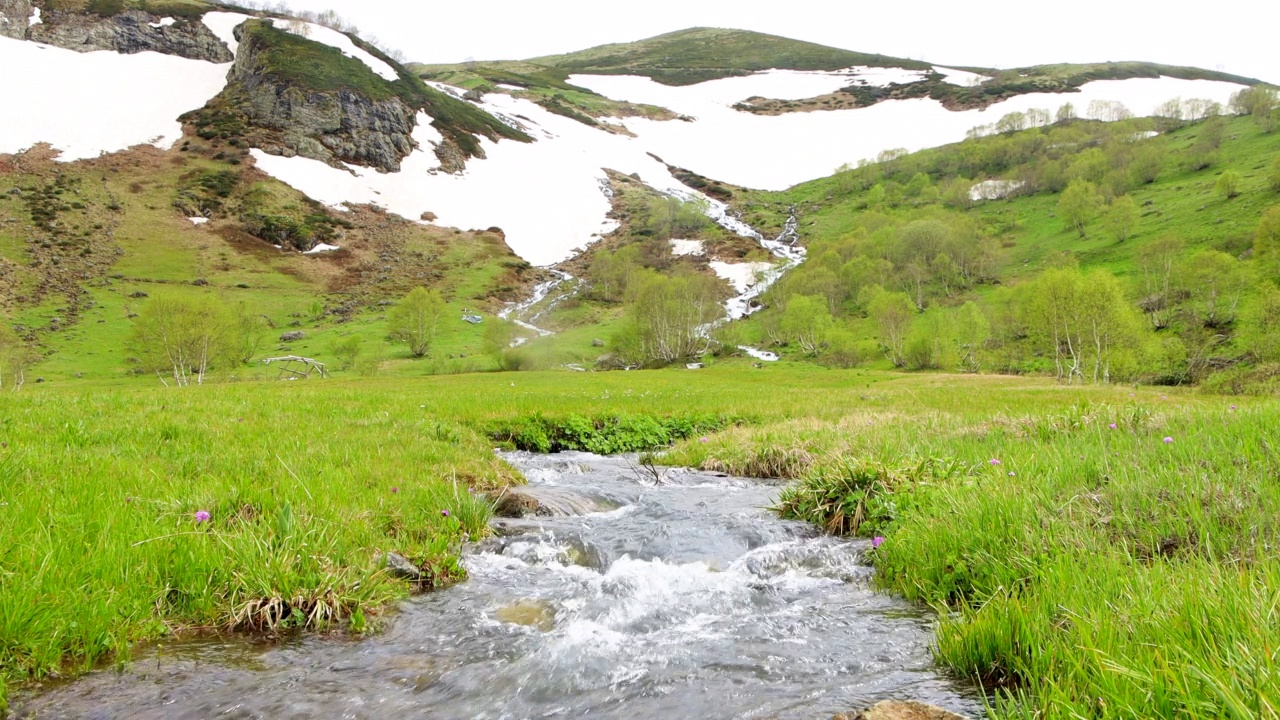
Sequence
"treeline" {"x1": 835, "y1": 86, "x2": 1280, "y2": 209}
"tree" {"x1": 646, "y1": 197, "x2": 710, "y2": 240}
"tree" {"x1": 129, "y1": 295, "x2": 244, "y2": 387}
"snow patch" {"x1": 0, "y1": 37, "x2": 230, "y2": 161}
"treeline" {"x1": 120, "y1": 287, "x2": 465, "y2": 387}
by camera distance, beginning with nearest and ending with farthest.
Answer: "tree" {"x1": 129, "y1": 295, "x2": 244, "y2": 387} < "treeline" {"x1": 120, "y1": 287, "x2": 465, "y2": 387} < "snow patch" {"x1": 0, "y1": 37, "x2": 230, "y2": 161} < "treeline" {"x1": 835, "y1": 86, "x2": 1280, "y2": 209} < "tree" {"x1": 646, "y1": 197, "x2": 710, "y2": 240}

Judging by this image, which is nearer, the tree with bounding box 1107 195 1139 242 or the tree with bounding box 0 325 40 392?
the tree with bounding box 0 325 40 392

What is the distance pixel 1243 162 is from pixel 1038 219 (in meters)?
34.1

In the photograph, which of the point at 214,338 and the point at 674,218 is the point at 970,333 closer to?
the point at 674,218

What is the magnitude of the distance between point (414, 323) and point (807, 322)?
179 feet

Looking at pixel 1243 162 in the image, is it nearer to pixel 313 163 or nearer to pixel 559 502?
pixel 559 502

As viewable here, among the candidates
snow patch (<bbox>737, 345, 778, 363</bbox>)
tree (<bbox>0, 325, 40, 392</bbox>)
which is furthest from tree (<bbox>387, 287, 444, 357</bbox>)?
snow patch (<bbox>737, 345, 778, 363</bbox>)

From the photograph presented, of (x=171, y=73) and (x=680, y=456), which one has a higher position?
(x=171, y=73)

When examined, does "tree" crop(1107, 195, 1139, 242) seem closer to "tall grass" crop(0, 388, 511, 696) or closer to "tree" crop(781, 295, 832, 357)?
"tree" crop(781, 295, 832, 357)

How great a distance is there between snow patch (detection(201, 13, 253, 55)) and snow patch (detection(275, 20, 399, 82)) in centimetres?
1091

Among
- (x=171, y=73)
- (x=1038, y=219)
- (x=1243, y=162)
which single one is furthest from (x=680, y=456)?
(x=171, y=73)

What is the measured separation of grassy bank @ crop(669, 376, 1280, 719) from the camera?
8.11 ft

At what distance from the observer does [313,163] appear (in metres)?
125

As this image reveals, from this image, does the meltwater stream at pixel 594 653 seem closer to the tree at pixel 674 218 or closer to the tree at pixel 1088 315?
the tree at pixel 1088 315

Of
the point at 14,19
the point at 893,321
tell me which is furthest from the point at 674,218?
the point at 14,19
